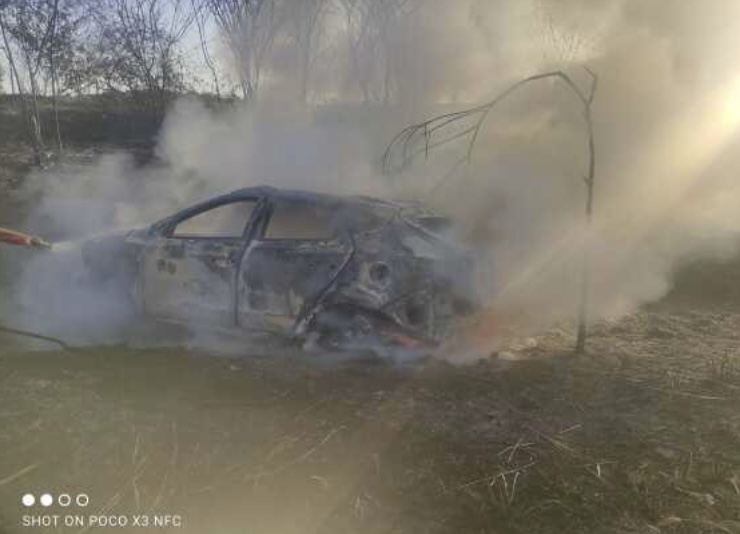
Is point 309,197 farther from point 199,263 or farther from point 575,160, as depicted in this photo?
point 575,160

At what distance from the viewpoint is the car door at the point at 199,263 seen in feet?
17.8

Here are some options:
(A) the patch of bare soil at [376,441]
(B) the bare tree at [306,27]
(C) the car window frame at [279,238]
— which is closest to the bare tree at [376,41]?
(B) the bare tree at [306,27]

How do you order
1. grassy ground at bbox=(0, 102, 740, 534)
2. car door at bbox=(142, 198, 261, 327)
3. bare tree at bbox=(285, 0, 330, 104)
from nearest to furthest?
1. grassy ground at bbox=(0, 102, 740, 534)
2. car door at bbox=(142, 198, 261, 327)
3. bare tree at bbox=(285, 0, 330, 104)

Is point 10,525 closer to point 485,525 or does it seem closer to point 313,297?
point 485,525

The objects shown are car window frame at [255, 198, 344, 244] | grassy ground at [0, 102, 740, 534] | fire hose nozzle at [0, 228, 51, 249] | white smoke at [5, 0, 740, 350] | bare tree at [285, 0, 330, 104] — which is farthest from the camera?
bare tree at [285, 0, 330, 104]

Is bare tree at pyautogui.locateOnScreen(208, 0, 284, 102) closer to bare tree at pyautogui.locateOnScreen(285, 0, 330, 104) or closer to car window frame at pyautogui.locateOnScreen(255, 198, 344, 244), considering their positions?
bare tree at pyautogui.locateOnScreen(285, 0, 330, 104)

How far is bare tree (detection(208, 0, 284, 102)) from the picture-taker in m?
14.3

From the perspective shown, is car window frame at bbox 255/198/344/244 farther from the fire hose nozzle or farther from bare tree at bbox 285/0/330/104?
bare tree at bbox 285/0/330/104

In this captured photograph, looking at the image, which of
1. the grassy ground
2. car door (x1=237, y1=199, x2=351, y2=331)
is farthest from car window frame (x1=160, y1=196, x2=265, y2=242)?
the grassy ground

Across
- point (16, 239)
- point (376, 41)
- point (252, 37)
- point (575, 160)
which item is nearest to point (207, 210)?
point (16, 239)

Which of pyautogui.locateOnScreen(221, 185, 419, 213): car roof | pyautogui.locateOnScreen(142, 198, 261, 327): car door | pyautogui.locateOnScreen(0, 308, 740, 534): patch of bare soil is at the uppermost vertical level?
pyautogui.locateOnScreen(221, 185, 419, 213): car roof

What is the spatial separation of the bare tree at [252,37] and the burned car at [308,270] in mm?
8488

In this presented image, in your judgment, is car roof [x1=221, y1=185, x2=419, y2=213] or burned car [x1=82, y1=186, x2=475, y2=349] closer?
burned car [x1=82, y1=186, x2=475, y2=349]

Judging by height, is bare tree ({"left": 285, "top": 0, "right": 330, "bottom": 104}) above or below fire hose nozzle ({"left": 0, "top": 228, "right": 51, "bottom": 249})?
above
